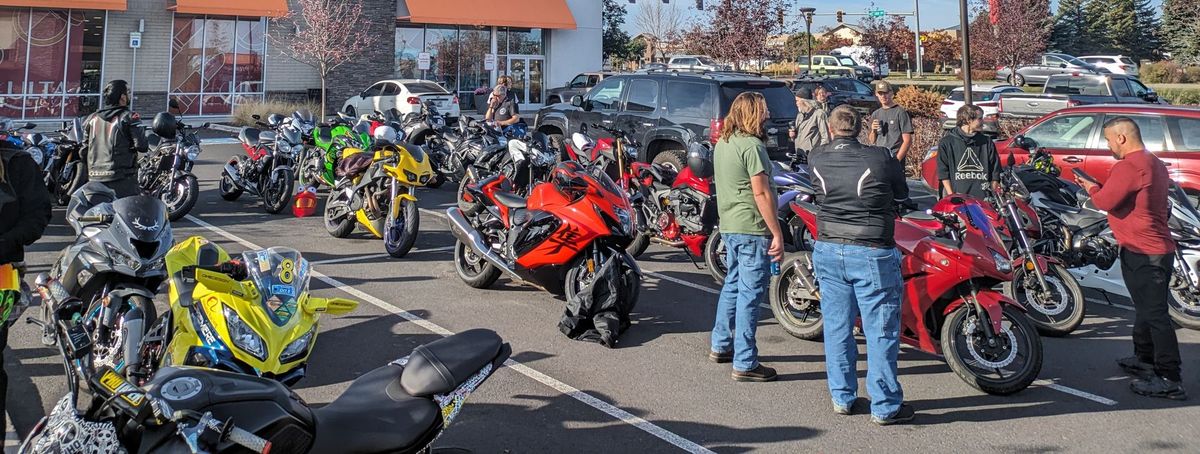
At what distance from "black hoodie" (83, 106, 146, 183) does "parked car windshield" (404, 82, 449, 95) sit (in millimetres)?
19457

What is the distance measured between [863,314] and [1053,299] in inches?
114

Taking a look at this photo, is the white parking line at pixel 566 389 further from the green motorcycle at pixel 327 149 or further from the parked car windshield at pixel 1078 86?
the parked car windshield at pixel 1078 86

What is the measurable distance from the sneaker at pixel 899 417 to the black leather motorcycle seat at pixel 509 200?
3.53 metres

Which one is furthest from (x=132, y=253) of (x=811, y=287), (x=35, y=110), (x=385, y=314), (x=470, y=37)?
(x=470, y=37)

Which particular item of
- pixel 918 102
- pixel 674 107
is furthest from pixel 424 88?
pixel 674 107

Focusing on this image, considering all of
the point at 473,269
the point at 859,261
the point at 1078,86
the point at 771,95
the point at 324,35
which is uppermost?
the point at 324,35

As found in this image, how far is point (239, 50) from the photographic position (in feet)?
95.4

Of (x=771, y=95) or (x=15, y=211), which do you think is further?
(x=771, y=95)

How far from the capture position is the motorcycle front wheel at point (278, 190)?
39.9 ft

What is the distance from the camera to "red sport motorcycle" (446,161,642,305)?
7.18 metres

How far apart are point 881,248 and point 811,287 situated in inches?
68.5

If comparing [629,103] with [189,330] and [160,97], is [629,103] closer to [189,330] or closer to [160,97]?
[189,330]

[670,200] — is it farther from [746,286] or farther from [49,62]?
[49,62]

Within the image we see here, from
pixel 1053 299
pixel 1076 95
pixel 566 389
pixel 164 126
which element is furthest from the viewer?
pixel 1076 95
